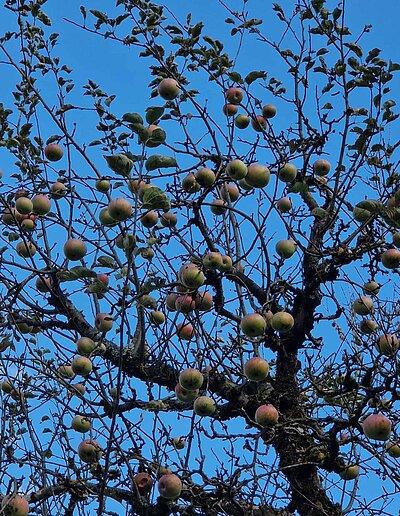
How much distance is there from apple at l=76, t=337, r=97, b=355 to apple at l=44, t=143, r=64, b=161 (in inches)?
50.9

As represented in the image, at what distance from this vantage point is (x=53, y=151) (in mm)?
4301

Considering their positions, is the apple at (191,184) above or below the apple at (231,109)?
below

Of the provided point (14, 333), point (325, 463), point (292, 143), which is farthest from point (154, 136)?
point (325, 463)

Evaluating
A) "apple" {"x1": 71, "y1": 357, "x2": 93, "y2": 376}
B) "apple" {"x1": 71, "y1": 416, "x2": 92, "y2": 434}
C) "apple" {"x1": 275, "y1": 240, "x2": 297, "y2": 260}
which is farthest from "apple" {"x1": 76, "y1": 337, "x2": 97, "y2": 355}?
"apple" {"x1": 275, "y1": 240, "x2": 297, "y2": 260}

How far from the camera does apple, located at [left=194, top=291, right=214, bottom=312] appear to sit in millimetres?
3553

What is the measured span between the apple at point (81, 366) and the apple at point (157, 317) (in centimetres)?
53

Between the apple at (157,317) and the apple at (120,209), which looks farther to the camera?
the apple at (157,317)

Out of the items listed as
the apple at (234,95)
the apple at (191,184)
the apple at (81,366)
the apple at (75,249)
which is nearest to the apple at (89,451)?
the apple at (81,366)

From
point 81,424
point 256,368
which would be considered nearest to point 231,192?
point 256,368

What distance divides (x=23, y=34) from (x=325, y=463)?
3123mm

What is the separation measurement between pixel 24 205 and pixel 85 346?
0.85 m

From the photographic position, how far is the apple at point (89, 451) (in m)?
3.53

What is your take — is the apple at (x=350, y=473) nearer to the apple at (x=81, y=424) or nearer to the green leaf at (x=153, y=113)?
the apple at (x=81, y=424)

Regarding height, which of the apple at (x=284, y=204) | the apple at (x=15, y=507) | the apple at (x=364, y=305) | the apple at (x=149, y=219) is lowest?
the apple at (x=15, y=507)
